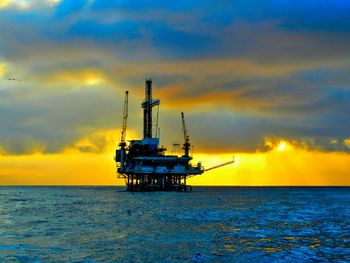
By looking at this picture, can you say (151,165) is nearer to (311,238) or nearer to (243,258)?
(311,238)

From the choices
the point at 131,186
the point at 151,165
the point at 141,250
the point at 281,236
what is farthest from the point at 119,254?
the point at 131,186

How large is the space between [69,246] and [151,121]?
143898mm

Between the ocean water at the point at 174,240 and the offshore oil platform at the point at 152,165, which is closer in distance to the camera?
the ocean water at the point at 174,240

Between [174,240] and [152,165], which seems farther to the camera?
[152,165]

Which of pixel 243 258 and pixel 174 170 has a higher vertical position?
pixel 174 170

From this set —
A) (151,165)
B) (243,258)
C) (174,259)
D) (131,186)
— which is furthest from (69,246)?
(131,186)

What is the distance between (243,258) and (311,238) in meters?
15.4

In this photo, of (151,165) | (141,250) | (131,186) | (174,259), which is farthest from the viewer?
(131,186)

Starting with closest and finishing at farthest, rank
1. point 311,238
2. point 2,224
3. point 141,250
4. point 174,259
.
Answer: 1. point 174,259
2. point 141,250
3. point 311,238
4. point 2,224

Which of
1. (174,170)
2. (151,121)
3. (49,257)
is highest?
(151,121)

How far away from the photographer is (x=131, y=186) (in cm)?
19050

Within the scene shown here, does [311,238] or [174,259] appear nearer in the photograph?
[174,259]

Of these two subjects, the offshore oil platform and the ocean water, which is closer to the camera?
the ocean water

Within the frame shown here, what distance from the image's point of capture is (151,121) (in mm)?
190625
